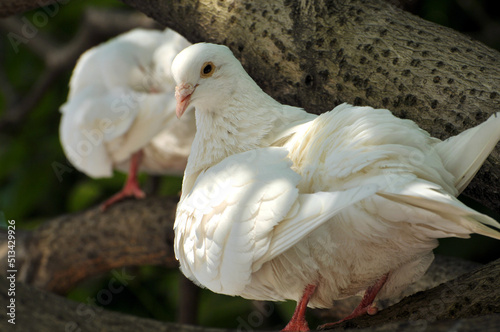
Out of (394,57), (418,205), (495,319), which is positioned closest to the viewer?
(495,319)

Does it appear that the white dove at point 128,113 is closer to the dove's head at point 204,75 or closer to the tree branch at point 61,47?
the tree branch at point 61,47

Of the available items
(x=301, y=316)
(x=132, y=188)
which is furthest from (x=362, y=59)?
(x=132, y=188)

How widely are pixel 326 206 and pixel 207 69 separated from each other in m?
0.93

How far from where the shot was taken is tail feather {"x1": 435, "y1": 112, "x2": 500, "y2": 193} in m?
1.83

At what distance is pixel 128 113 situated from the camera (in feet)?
13.3

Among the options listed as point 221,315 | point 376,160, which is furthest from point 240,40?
point 221,315

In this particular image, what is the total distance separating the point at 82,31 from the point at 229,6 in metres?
3.15

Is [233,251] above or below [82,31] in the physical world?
above

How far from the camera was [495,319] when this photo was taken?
1.58m

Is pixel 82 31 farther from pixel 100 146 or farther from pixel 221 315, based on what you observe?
pixel 221 315

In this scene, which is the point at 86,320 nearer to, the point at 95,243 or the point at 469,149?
the point at 469,149

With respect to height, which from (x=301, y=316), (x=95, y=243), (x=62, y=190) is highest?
(x=301, y=316)

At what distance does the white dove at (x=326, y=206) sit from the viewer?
1.77 metres

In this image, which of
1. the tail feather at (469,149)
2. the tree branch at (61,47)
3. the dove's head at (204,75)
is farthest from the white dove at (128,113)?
the tail feather at (469,149)
